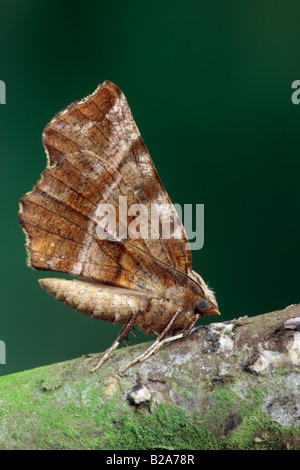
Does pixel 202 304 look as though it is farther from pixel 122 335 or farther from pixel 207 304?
pixel 122 335

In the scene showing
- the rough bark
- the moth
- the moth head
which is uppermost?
the moth

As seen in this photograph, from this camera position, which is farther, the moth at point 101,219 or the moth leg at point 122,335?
the moth at point 101,219

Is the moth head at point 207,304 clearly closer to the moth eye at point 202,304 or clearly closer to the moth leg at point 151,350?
the moth eye at point 202,304

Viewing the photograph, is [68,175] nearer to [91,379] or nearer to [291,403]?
[91,379]

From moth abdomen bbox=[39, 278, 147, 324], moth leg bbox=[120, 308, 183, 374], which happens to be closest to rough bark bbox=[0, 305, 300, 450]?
moth leg bbox=[120, 308, 183, 374]

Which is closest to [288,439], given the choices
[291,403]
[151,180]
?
[291,403]

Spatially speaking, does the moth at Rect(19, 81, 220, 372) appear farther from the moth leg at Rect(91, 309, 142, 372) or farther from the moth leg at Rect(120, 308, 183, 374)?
the moth leg at Rect(120, 308, 183, 374)

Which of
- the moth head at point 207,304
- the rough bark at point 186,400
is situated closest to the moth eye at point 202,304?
the moth head at point 207,304
